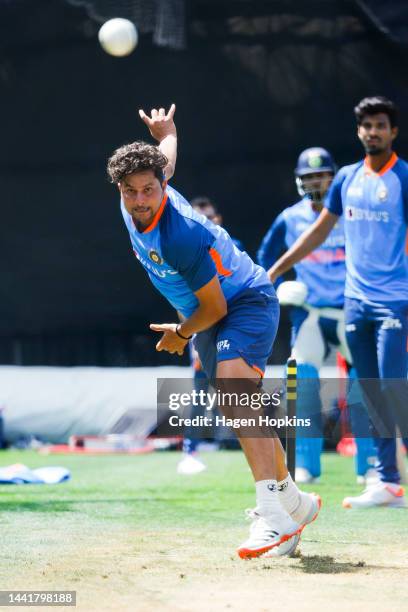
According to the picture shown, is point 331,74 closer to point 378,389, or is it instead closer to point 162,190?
point 378,389

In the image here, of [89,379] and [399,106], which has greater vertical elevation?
[399,106]

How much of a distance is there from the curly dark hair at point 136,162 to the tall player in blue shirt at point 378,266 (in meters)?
1.87

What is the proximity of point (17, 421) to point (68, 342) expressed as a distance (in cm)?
94

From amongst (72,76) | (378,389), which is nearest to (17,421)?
(72,76)

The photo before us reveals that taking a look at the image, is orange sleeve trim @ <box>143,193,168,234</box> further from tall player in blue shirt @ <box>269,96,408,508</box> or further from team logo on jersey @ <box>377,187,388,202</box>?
team logo on jersey @ <box>377,187,388,202</box>

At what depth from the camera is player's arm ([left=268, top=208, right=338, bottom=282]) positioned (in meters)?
6.46

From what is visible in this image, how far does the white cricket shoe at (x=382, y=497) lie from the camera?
20.8 feet

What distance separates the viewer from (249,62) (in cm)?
1081

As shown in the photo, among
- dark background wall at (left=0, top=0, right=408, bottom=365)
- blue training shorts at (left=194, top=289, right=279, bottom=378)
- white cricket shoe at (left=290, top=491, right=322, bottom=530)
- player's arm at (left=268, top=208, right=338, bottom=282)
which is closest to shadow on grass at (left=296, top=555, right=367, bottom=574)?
white cricket shoe at (left=290, top=491, right=322, bottom=530)

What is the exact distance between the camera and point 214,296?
464cm

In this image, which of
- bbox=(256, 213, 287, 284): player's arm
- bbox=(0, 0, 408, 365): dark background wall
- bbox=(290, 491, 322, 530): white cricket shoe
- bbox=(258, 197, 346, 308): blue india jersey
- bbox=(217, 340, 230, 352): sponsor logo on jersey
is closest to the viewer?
bbox=(217, 340, 230, 352): sponsor logo on jersey

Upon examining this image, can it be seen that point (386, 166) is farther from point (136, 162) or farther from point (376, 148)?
point (136, 162)

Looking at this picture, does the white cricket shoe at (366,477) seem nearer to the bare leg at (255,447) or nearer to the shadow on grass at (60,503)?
the shadow on grass at (60,503)

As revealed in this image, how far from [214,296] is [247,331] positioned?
0.32m
